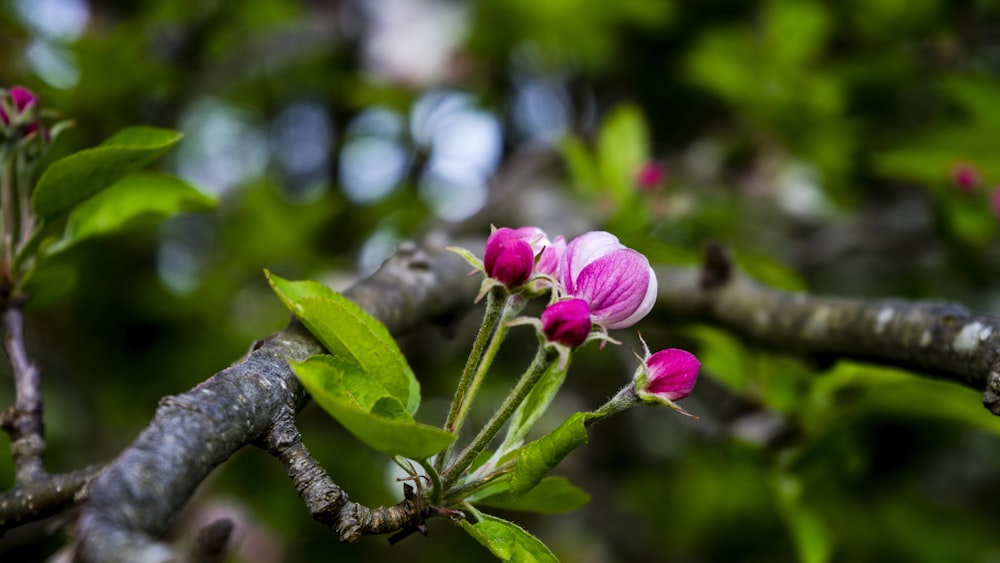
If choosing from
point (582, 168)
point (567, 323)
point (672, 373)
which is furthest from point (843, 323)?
point (582, 168)

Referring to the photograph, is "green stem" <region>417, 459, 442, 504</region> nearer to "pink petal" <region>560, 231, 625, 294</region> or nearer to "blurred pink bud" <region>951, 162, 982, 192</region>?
"pink petal" <region>560, 231, 625, 294</region>

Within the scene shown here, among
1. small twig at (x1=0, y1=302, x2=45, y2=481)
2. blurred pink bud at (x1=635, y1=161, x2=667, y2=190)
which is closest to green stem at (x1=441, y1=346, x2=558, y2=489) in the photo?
small twig at (x1=0, y1=302, x2=45, y2=481)

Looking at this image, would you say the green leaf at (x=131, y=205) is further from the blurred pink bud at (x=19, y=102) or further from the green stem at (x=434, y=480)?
the green stem at (x=434, y=480)

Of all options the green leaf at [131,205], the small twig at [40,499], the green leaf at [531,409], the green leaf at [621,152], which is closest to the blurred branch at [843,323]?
the green leaf at [531,409]

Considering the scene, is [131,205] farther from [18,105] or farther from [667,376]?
[667,376]

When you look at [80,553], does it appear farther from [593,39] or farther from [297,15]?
[297,15]

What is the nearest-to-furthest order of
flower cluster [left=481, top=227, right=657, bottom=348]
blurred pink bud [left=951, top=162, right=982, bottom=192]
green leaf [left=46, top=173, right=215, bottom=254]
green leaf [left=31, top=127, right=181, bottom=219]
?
1. flower cluster [left=481, top=227, right=657, bottom=348]
2. green leaf [left=31, top=127, right=181, bottom=219]
3. green leaf [left=46, top=173, right=215, bottom=254]
4. blurred pink bud [left=951, top=162, right=982, bottom=192]
